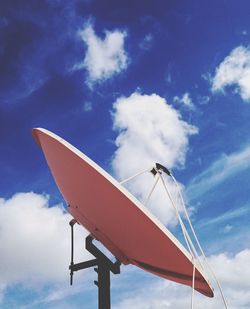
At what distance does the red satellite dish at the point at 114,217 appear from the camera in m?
12.5

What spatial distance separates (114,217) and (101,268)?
2602 millimetres

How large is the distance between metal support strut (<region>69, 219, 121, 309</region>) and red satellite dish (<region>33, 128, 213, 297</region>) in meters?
0.33

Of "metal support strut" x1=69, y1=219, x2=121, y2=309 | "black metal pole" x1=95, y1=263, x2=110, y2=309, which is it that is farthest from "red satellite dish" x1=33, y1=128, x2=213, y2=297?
"black metal pole" x1=95, y1=263, x2=110, y2=309

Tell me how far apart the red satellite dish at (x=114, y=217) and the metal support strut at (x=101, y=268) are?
0.33m

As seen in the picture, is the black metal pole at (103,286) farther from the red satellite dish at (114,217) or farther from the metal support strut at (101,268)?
the red satellite dish at (114,217)

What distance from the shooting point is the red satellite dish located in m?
12.5

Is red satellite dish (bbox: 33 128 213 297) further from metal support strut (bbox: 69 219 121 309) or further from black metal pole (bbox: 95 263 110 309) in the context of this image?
black metal pole (bbox: 95 263 110 309)

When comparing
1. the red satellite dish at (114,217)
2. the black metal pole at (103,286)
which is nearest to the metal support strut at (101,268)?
the black metal pole at (103,286)

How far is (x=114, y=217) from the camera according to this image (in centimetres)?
1392

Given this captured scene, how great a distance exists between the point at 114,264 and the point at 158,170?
3500 millimetres

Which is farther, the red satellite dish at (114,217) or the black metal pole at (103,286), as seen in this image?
the black metal pole at (103,286)

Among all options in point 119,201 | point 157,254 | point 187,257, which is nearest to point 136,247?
point 157,254

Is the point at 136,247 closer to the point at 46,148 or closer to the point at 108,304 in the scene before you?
→ the point at 108,304

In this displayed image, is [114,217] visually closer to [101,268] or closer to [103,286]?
[101,268]
